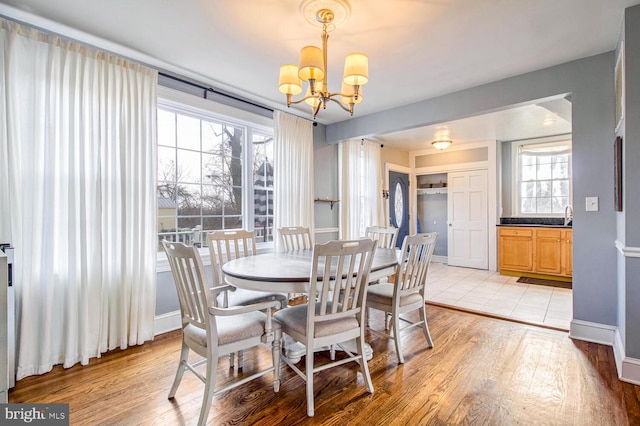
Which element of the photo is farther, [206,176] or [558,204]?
[558,204]

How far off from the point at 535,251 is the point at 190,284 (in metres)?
5.61

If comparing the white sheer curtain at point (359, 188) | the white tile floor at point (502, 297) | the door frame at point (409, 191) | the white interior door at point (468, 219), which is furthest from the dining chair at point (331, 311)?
the white interior door at point (468, 219)

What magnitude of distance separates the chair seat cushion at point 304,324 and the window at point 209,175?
1.70 m

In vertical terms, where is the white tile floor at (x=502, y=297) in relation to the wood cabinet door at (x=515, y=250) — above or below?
below

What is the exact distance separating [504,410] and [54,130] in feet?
11.5

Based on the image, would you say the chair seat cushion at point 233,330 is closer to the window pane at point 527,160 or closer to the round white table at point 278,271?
the round white table at point 278,271

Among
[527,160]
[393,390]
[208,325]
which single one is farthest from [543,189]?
[208,325]

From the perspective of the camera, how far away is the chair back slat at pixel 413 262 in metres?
2.36

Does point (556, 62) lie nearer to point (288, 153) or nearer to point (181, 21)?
A: point (288, 153)

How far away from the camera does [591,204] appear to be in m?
2.70

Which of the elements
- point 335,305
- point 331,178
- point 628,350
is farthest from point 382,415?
point 331,178

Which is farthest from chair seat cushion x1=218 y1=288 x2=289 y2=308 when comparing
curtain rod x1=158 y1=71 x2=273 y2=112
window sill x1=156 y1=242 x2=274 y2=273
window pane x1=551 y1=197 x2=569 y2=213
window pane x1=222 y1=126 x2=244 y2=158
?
window pane x1=551 y1=197 x2=569 y2=213

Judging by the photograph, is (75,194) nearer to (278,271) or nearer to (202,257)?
(202,257)

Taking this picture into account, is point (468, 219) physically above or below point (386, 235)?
above
